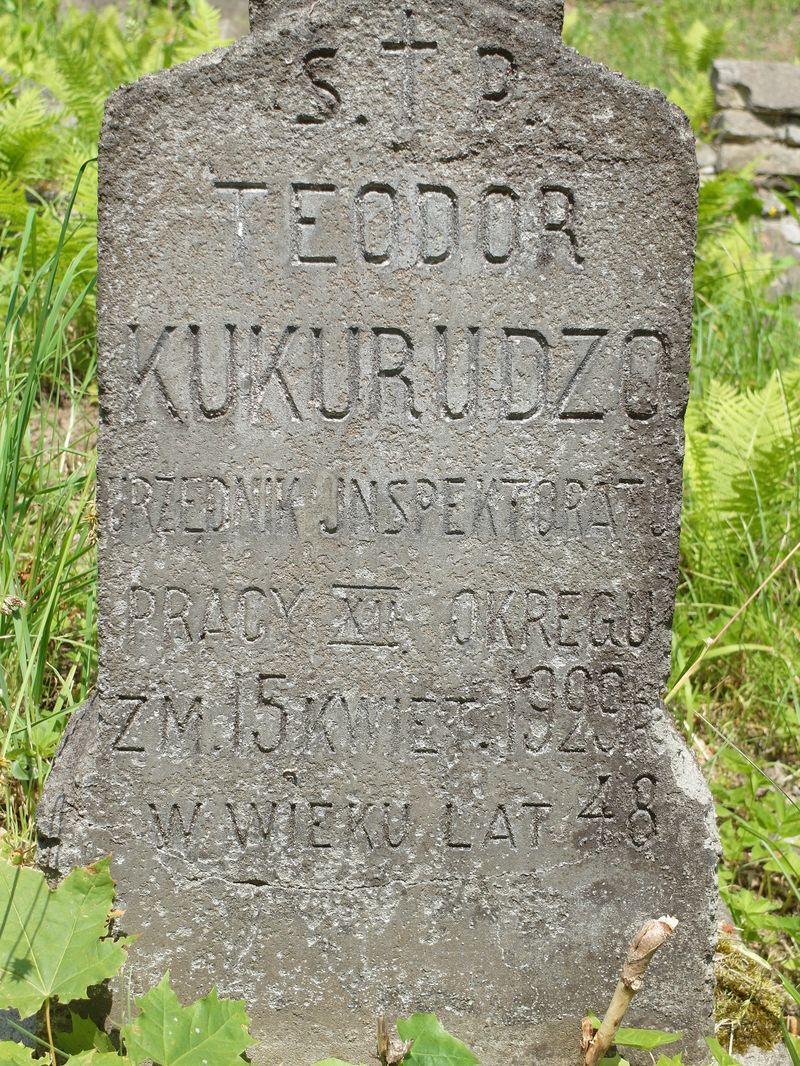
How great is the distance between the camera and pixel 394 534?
2.01 metres

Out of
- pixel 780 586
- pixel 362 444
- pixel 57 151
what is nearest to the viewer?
pixel 362 444

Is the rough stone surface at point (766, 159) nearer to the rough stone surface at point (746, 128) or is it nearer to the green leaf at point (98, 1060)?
the rough stone surface at point (746, 128)

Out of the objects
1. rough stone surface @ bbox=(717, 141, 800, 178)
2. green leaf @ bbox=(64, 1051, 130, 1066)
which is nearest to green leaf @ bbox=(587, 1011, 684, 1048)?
green leaf @ bbox=(64, 1051, 130, 1066)

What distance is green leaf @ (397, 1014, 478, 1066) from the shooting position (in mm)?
1855

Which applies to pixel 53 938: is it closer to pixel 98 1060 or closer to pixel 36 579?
pixel 98 1060

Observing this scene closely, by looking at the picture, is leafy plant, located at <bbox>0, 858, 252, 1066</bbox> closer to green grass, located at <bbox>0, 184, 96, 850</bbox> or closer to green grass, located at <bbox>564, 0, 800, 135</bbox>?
green grass, located at <bbox>0, 184, 96, 850</bbox>

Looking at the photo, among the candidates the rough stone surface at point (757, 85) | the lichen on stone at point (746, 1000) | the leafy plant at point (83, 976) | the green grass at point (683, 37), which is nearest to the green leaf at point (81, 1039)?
the leafy plant at point (83, 976)

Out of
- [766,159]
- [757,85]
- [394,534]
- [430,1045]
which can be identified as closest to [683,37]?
[757,85]

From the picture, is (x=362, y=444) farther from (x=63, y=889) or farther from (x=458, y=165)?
(x=63, y=889)

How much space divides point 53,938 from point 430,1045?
0.64m

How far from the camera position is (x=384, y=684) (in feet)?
6.78

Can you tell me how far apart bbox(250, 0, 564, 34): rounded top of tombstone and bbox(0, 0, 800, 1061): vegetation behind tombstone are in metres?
0.55

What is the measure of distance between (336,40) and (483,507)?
0.80 metres

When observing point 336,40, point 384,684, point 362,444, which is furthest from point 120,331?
point 384,684
